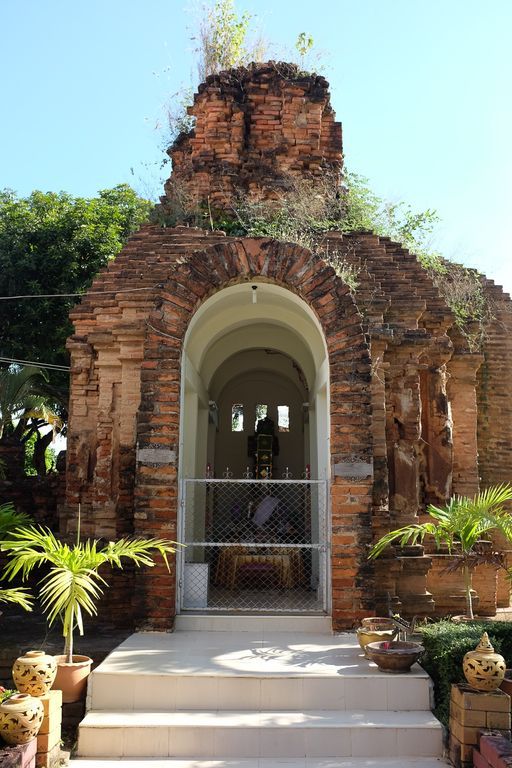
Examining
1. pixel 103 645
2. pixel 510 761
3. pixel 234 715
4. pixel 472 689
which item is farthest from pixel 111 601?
pixel 510 761

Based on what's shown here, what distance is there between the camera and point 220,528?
10875mm

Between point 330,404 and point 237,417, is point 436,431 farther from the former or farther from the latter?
point 237,417

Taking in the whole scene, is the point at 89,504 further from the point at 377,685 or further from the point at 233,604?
the point at 377,685

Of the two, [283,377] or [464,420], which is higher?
[283,377]

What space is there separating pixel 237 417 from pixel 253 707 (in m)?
11.0

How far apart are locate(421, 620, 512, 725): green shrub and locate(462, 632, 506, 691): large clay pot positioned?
287 millimetres

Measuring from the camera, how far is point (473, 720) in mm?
4695

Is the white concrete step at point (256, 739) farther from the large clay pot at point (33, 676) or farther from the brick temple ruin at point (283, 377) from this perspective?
the brick temple ruin at point (283, 377)

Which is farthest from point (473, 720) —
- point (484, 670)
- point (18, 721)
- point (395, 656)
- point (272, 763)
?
point (18, 721)

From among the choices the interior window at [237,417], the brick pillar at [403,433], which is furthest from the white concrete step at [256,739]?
the interior window at [237,417]

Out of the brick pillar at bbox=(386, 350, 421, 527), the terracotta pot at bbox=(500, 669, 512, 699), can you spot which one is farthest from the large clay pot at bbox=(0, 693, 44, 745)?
the brick pillar at bbox=(386, 350, 421, 527)

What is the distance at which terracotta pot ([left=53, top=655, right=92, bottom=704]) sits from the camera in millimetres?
5199

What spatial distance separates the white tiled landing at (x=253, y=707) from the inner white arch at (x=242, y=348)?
205 cm

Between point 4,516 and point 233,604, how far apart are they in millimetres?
2723
